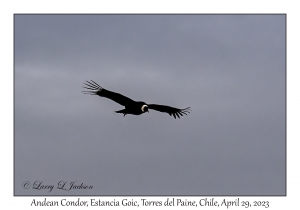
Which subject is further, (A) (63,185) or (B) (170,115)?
(B) (170,115)

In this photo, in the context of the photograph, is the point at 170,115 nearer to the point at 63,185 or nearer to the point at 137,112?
the point at 137,112
